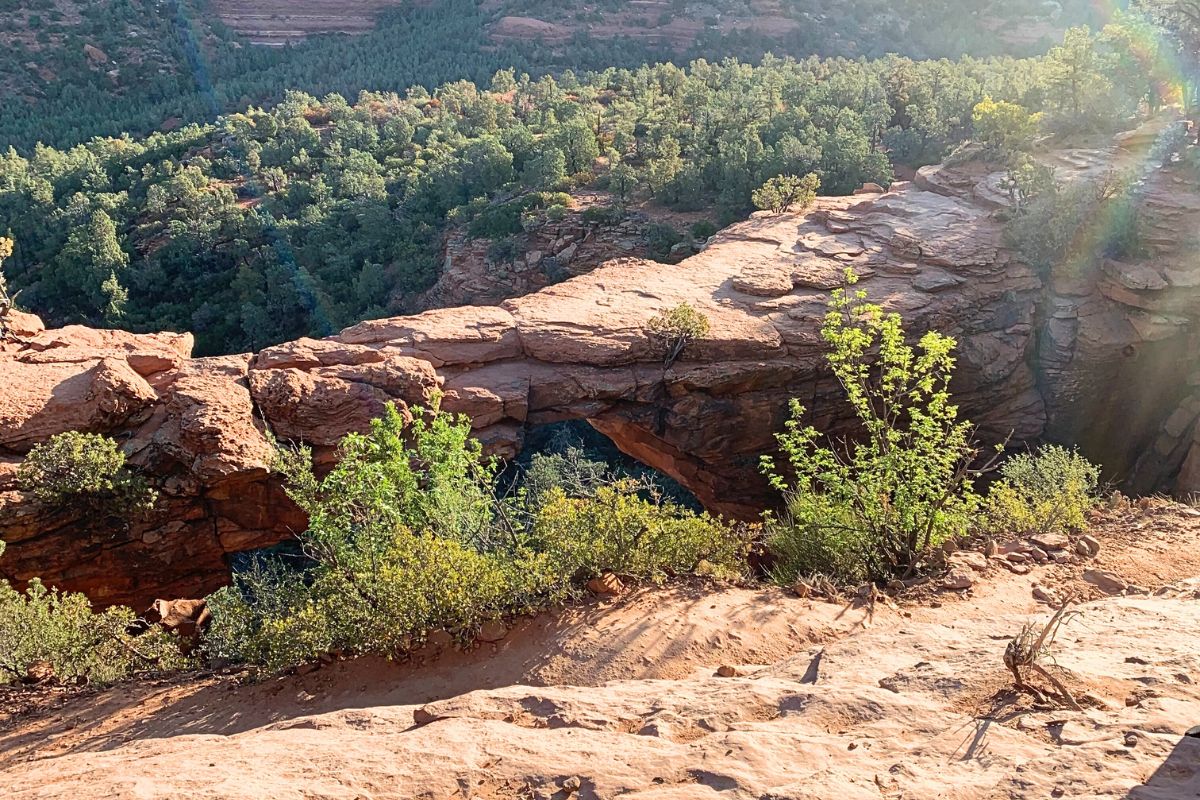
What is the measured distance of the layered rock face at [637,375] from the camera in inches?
496

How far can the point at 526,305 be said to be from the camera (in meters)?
16.1

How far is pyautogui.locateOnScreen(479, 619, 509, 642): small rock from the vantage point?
7.92 meters

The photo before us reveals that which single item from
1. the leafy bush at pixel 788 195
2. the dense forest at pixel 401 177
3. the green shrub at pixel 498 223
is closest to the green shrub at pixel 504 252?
the dense forest at pixel 401 177

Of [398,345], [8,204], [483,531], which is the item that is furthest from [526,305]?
[8,204]

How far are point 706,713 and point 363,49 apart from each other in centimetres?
6960

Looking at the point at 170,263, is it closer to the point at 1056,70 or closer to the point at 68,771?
the point at 68,771

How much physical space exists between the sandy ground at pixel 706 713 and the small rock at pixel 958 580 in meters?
0.13

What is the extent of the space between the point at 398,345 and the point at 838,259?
32.3 ft

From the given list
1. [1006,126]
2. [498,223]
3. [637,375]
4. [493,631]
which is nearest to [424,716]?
[493,631]

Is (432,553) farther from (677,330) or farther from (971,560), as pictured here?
(677,330)

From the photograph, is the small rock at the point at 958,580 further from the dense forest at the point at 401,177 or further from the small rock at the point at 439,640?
the dense forest at the point at 401,177

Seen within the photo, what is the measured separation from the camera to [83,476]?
1180cm

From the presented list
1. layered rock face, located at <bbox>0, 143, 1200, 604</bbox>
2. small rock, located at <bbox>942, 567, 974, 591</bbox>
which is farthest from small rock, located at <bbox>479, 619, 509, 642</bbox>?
layered rock face, located at <bbox>0, 143, 1200, 604</bbox>

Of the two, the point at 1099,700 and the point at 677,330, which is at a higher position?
the point at 1099,700
